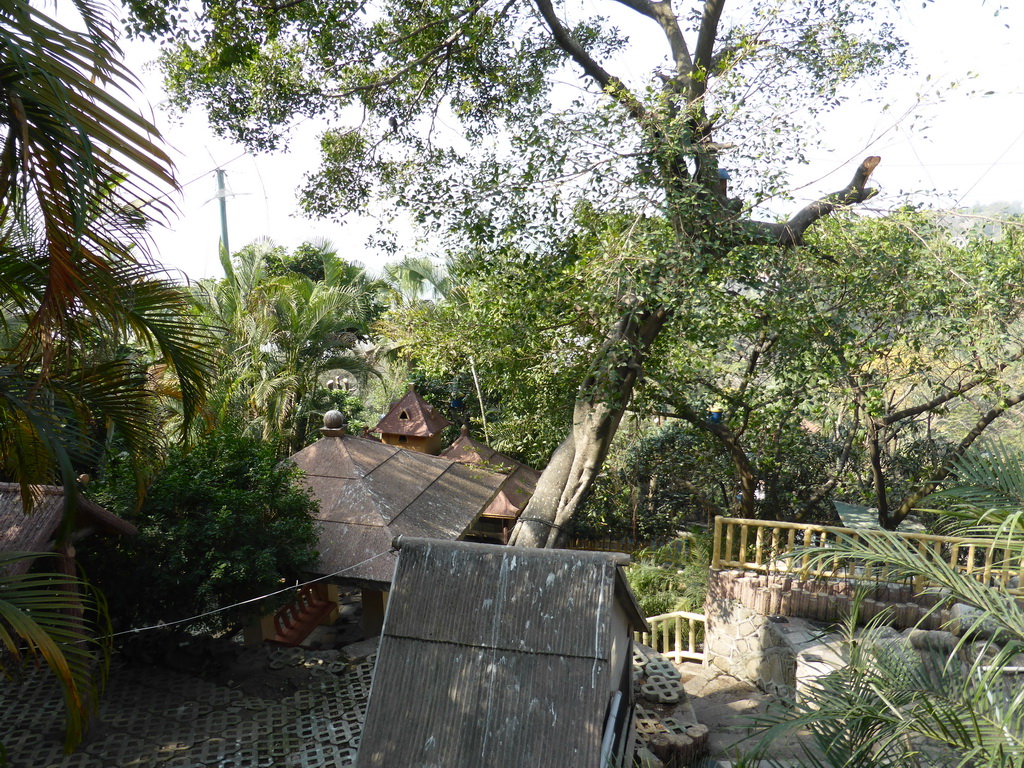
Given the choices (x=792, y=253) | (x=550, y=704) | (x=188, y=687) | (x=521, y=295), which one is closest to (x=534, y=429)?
(x=521, y=295)

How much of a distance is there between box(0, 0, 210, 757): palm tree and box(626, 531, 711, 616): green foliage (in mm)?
7783

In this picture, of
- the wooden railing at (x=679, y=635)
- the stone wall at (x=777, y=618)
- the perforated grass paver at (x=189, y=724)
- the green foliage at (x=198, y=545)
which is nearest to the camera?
the perforated grass paver at (x=189, y=724)

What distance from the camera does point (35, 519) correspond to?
5832 mm

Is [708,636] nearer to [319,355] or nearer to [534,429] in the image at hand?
[534,429]

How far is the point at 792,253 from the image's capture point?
795cm

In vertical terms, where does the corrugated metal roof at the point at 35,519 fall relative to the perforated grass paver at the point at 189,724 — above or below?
above

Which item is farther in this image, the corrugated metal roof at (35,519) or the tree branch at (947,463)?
the tree branch at (947,463)

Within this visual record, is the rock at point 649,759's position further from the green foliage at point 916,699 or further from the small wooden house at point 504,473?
the small wooden house at point 504,473

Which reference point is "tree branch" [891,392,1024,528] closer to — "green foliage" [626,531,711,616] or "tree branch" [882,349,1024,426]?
"tree branch" [882,349,1024,426]

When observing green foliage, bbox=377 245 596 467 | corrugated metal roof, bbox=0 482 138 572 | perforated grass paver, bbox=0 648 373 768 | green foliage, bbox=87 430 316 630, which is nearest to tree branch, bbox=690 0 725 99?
green foliage, bbox=377 245 596 467

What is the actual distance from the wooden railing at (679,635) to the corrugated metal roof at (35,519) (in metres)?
6.66

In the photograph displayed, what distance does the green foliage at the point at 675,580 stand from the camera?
10.2 m

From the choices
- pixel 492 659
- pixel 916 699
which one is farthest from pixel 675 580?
pixel 916 699

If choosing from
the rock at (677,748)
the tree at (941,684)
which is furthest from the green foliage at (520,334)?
the tree at (941,684)
